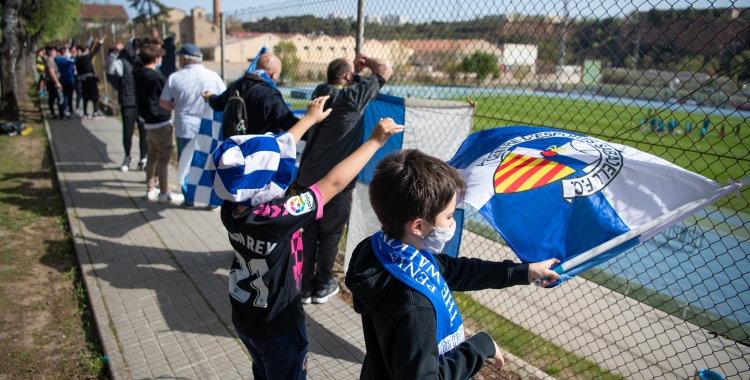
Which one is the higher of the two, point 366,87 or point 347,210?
point 366,87

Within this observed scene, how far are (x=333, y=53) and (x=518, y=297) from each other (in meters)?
3.39

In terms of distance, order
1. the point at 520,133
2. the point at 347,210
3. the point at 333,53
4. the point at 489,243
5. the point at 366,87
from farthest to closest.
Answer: the point at 489,243, the point at 333,53, the point at 347,210, the point at 366,87, the point at 520,133

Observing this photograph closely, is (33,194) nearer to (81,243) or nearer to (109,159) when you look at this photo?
(109,159)

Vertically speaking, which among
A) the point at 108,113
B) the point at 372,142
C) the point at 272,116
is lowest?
the point at 108,113

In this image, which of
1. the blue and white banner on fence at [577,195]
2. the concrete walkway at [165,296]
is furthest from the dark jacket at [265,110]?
the blue and white banner on fence at [577,195]

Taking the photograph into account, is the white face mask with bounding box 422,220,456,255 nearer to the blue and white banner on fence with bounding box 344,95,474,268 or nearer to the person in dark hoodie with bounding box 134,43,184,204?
the blue and white banner on fence with bounding box 344,95,474,268

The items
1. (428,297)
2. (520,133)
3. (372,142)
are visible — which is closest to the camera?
(428,297)

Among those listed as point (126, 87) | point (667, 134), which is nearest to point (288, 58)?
point (126, 87)

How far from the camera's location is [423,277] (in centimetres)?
161

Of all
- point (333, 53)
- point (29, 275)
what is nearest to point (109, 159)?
point (29, 275)

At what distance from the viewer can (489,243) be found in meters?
6.52

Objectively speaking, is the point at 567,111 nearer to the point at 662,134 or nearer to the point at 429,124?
the point at 429,124

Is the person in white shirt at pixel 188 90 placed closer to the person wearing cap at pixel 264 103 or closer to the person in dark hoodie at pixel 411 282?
the person wearing cap at pixel 264 103

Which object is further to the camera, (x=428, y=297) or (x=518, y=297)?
(x=518, y=297)
